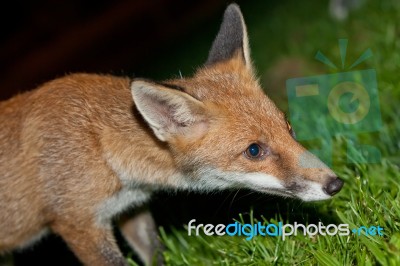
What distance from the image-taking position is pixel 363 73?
7016 mm

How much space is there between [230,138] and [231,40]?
1.06 meters

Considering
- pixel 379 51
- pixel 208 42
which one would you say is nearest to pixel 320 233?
pixel 379 51

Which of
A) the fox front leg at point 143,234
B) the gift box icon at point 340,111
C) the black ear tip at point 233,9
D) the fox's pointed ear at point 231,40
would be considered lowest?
the fox front leg at point 143,234

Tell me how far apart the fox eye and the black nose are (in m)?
0.54

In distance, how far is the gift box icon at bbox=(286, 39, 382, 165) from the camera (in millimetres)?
5785

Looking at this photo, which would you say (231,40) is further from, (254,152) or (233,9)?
(254,152)

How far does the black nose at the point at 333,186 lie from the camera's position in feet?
13.7

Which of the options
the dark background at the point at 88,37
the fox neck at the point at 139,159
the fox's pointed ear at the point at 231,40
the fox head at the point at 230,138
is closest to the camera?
the fox head at the point at 230,138

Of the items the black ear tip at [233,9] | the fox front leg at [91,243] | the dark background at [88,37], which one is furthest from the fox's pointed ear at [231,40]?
the dark background at [88,37]

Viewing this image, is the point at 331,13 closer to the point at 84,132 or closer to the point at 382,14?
the point at 382,14

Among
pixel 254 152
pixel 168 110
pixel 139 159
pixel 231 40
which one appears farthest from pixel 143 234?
pixel 231 40

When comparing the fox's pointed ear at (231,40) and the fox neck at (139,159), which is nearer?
the fox neck at (139,159)

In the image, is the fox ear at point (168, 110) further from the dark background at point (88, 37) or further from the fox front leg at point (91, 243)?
the dark background at point (88, 37)

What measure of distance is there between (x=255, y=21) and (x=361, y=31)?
14.7 feet
